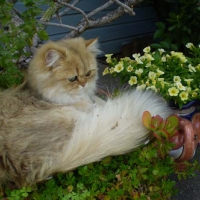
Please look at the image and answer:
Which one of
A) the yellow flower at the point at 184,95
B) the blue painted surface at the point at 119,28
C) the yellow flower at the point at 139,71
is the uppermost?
the yellow flower at the point at 139,71

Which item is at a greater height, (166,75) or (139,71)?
(139,71)

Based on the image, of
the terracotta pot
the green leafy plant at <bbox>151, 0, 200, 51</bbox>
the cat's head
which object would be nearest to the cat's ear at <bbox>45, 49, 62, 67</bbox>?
the cat's head

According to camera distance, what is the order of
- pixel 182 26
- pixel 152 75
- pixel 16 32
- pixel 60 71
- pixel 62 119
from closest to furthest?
pixel 62 119
pixel 60 71
pixel 16 32
pixel 152 75
pixel 182 26

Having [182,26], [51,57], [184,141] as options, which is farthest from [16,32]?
[182,26]

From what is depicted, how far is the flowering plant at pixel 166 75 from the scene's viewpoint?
190cm

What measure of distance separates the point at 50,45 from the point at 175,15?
7.02 feet

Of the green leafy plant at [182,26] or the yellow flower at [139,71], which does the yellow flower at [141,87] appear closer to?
the yellow flower at [139,71]

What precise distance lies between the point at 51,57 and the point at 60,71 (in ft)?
0.30

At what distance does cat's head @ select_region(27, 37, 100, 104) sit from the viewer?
1.68 m

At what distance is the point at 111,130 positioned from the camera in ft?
4.74

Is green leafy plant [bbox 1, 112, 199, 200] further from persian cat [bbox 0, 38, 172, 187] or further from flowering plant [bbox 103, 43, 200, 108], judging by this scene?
flowering plant [bbox 103, 43, 200, 108]

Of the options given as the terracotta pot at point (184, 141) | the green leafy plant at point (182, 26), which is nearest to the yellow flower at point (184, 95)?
the terracotta pot at point (184, 141)

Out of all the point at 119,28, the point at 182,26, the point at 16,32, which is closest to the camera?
the point at 16,32

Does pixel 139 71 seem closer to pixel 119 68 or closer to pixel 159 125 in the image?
pixel 119 68
